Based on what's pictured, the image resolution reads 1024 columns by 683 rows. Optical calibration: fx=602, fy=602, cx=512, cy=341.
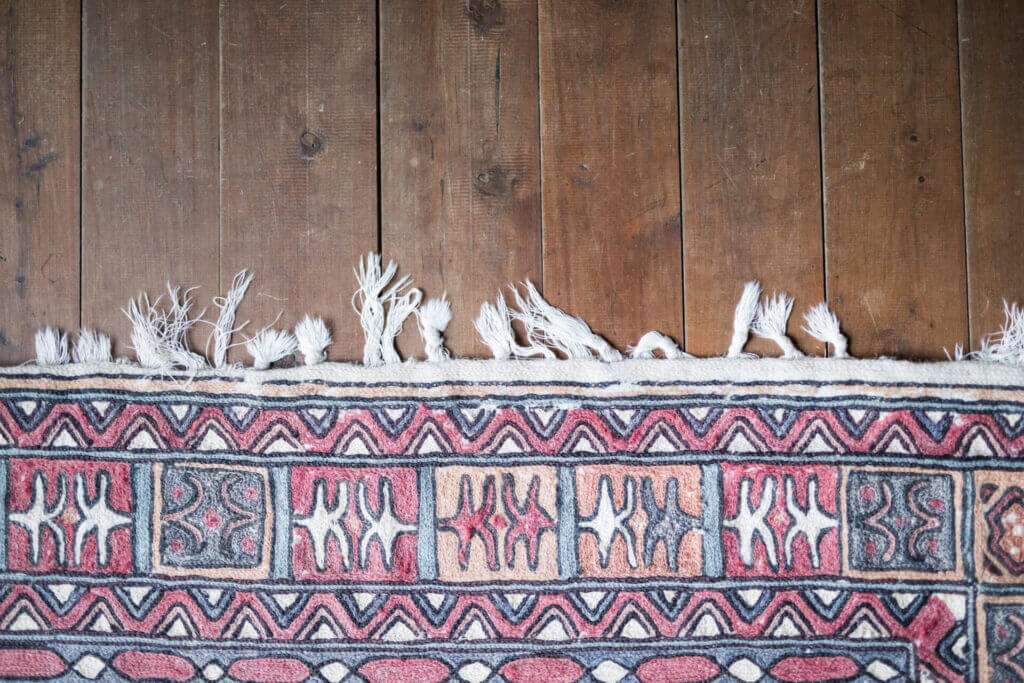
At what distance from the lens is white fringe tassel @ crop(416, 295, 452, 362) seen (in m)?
0.77

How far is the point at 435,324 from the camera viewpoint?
77 cm

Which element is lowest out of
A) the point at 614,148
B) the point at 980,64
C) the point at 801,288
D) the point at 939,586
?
the point at 939,586

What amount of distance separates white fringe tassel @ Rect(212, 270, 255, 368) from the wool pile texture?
0.06 m

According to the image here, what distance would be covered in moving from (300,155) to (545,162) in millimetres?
322

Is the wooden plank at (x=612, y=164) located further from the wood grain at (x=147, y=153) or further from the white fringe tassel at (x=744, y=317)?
the wood grain at (x=147, y=153)

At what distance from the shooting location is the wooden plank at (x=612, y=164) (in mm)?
778

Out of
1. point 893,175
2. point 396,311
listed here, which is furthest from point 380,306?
point 893,175

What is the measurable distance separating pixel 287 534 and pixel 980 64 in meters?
1.08

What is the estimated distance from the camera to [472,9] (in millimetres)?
795

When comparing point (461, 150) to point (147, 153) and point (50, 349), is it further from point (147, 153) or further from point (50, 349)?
point (50, 349)

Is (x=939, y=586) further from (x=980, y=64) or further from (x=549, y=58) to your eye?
(x=549, y=58)

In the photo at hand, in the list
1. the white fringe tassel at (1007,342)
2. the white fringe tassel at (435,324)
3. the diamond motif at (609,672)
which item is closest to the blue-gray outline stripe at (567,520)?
the diamond motif at (609,672)

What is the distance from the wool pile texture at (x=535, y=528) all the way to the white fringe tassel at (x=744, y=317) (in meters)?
0.02

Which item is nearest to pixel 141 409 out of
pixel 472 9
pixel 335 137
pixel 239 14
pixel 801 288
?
pixel 335 137
